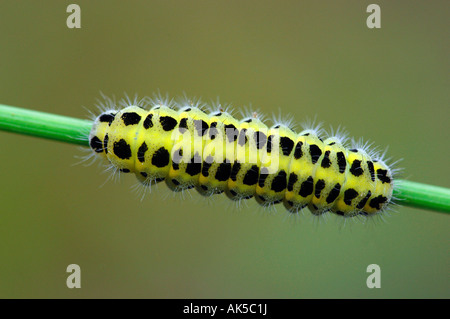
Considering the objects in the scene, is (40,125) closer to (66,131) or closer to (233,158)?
(66,131)

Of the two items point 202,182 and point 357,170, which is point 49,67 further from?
point 357,170

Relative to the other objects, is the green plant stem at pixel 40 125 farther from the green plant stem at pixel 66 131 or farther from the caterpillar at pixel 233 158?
the caterpillar at pixel 233 158

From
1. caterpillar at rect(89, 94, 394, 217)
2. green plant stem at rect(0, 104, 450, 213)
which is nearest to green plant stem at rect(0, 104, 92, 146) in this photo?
green plant stem at rect(0, 104, 450, 213)

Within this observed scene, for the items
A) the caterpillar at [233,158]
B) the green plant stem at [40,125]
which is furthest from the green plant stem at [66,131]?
the caterpillar at [233,158]

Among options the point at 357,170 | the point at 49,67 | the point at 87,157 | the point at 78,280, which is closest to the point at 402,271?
the point at 357,170

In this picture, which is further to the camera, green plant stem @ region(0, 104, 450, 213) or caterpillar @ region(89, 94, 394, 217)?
caterpillar @ region(89, 94, 394, 217)

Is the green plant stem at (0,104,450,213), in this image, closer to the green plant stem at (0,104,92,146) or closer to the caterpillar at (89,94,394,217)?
the green plant stem at (0,104,92,146)
